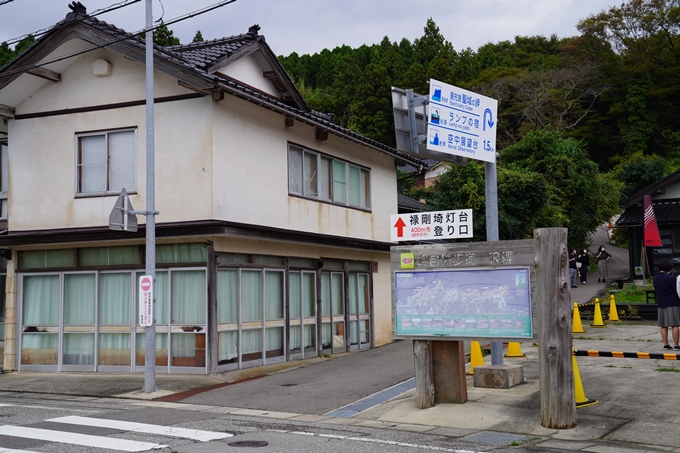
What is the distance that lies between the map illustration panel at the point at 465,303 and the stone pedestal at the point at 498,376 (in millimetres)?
1787

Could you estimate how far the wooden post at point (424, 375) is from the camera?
10273 mm

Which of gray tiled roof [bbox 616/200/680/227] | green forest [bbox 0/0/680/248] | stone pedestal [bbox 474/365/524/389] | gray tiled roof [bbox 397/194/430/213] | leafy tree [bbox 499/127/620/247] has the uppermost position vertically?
green forest [bbox 0/0/680/248]

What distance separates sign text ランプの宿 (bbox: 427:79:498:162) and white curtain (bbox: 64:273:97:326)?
372 inches

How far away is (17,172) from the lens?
53.2 feet

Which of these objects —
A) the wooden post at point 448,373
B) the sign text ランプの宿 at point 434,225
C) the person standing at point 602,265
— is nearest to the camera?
the sign text ランプの宿 at point 434,225

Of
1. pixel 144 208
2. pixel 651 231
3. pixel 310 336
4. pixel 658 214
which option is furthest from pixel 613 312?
pixel 144 208

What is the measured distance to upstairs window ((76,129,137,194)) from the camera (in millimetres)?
15172

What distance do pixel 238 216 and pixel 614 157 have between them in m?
40.4

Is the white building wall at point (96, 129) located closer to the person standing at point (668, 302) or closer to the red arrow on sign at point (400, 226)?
the red arrow on sign at point (400, 226)

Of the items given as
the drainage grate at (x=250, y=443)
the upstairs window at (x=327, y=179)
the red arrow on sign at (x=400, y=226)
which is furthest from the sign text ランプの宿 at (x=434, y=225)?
the upstairs window at (x=327, y=179)

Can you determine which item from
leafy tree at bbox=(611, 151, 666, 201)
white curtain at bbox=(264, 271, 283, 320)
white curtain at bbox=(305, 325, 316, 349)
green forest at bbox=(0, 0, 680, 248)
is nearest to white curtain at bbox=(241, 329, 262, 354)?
white curtain at bbox=(264, 271, 283, 320)

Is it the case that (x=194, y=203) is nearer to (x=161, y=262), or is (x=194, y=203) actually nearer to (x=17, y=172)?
(x=161, y=262)

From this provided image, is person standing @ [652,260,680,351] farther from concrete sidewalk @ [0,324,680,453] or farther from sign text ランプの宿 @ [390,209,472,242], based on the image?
sign text ランプの宿 @ [390,209,472,242]

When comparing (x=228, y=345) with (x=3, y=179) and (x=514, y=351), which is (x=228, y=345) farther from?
(x=3, y=179)
